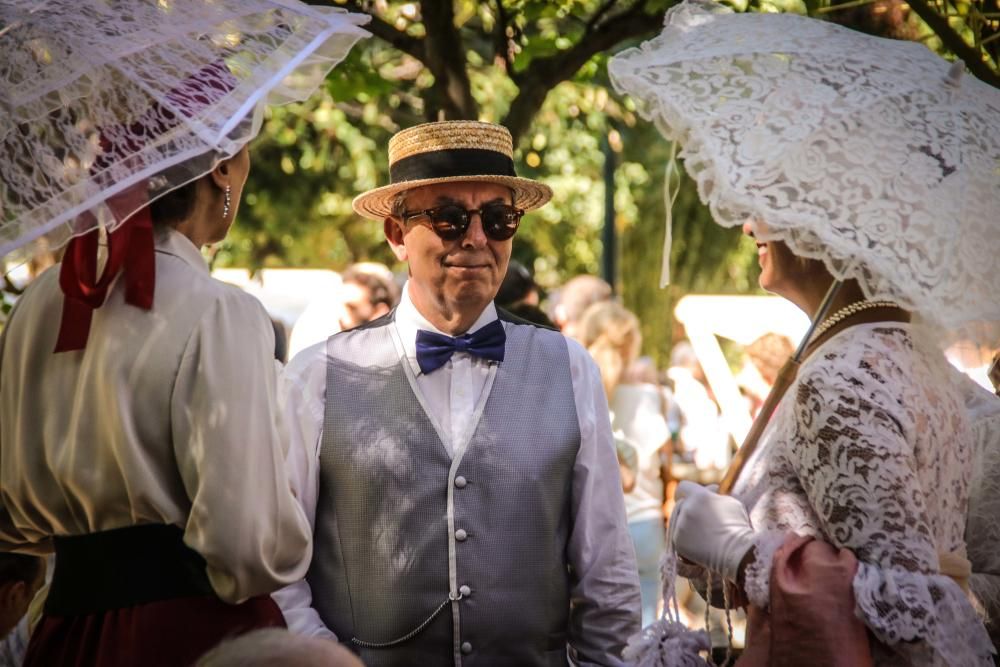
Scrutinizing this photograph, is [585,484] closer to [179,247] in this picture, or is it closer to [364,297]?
[179,247]

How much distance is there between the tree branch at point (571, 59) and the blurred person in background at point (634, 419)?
2.88 m

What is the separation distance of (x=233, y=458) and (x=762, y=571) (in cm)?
114

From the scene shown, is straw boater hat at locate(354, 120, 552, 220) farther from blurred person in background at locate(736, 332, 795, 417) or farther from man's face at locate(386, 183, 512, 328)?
blurred person in background at locate(736, 332, 795, 417)

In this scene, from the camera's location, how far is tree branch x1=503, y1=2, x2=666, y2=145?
12.8ft

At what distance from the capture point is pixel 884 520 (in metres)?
2.40

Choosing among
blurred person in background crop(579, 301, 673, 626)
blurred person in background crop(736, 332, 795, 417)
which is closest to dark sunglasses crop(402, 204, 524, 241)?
blurred person in background crop(579, 301, 673, 626)

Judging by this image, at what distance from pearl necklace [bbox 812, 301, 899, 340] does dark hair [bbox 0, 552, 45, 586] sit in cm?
192

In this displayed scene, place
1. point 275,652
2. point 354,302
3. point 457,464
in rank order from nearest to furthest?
1. point 275,652
2. point 457,464
3. point 354,302

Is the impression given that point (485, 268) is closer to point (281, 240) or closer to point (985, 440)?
point (985, 440)

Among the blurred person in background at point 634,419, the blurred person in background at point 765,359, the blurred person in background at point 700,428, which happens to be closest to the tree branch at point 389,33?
the blurred person in background at point 634,419

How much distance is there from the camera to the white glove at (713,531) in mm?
2590

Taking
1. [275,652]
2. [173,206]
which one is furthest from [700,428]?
[275,652]

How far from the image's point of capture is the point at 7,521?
2488 millimetres

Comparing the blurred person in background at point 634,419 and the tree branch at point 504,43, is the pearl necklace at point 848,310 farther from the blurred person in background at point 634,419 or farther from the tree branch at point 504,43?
the blurred person in background at point 634,419
